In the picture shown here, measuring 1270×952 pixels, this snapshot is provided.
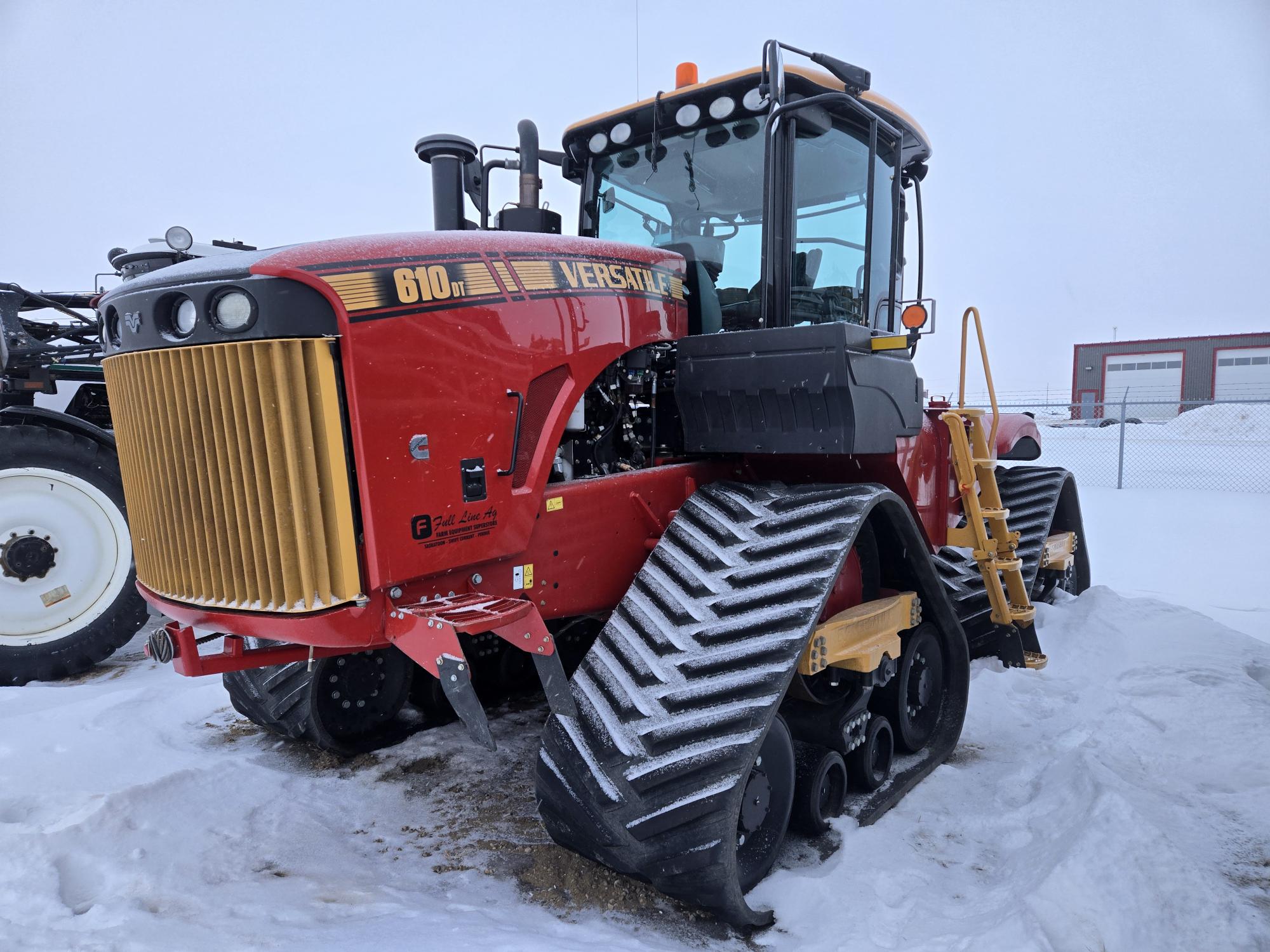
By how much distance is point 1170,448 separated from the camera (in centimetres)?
1662

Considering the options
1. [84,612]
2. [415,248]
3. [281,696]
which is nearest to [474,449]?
[415,248]

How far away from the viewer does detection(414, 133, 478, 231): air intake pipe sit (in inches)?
137

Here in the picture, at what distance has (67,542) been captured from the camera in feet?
17.3

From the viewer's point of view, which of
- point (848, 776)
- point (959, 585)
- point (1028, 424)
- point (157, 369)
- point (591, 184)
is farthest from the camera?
point (1028, 424)

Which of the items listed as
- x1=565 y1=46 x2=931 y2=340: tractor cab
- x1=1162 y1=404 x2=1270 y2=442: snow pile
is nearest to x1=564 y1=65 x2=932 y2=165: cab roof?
x1=565 y1=46 x2=931 y2=340: tractor cab

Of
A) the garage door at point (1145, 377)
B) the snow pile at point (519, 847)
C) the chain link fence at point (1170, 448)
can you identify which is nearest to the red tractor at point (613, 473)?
the snow pile at point (519, 847)

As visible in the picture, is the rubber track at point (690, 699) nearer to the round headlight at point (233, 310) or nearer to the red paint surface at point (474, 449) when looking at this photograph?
the red paint surface at point (474, 449)

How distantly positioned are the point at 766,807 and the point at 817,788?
0.35 metres

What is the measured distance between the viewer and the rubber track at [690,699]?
2355mm

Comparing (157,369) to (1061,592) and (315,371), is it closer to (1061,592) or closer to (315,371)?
(315,371)

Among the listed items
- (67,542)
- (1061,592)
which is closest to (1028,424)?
(1061,592)

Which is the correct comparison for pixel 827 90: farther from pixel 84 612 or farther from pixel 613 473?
pixel 84 612

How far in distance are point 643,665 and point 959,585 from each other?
2.94m

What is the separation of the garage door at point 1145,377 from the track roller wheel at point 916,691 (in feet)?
110
